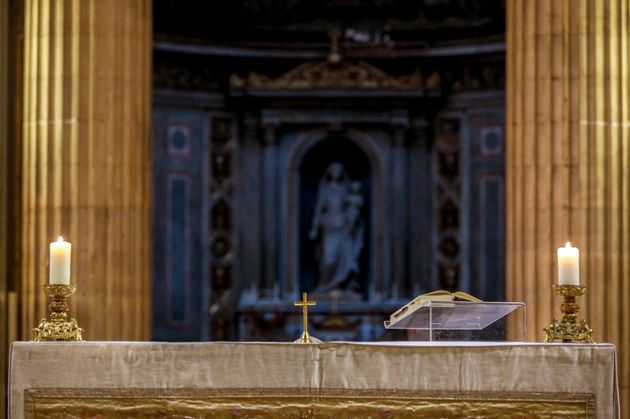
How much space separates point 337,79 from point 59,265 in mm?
9190

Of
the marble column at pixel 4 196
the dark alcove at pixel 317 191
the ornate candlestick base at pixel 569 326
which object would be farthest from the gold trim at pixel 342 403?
the dark alcove at pixel 317 191

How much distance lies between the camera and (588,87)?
32.6 feet

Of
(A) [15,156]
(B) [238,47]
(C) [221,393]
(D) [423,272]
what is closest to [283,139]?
(B) [238,47]

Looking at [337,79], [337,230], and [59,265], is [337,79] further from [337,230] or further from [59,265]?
[59,265]

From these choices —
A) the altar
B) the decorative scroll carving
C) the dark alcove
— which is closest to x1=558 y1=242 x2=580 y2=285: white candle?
the altar

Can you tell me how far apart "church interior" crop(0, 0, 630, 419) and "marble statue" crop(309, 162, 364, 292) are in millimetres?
23

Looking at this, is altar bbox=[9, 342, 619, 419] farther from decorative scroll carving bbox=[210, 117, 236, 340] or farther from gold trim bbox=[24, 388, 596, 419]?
decorative scroll carving bbox=[210, 117, 236, 340]

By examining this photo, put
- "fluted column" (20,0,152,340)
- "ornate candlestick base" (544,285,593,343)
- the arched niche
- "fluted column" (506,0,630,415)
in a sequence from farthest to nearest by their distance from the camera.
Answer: the arched niche, "fluted column" (20,0,152,340), "fluted column" (506,0,630,415), "ornate candlestick base" (544,285,593,343)

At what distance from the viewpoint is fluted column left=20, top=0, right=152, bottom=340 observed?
A: 10000 mm

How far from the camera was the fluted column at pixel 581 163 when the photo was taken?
9891 mm

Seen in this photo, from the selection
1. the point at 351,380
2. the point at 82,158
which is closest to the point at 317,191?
the point at 82,158

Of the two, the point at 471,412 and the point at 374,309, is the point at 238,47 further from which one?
the point at 471,412

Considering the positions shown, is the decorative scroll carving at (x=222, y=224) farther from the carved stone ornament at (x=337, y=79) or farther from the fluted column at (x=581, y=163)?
the fluted column at (x=581, y=163)

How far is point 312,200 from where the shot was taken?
15.4m
